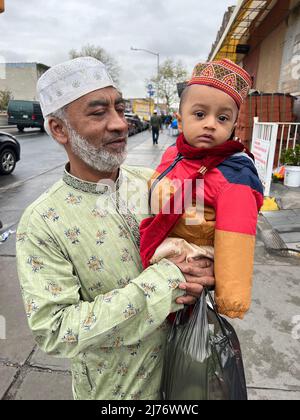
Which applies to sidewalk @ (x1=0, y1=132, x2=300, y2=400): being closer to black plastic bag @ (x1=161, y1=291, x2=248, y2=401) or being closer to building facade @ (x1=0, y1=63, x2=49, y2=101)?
black plastic bag @ (x1=161, y1=291, x2=248, y2=401)

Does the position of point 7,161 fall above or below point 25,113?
below

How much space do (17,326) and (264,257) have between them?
304 cm

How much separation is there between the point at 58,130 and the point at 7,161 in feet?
28.8

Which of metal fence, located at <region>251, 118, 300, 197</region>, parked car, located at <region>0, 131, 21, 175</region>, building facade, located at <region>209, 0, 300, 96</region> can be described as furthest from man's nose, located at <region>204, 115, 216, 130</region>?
parked car, located at <region>0, 131, 21, 175</region>

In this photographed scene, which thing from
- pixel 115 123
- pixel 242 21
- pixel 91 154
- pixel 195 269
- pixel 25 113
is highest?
pixel 242 21

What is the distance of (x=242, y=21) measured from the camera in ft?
34.3

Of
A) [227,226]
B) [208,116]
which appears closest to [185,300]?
[227,226]

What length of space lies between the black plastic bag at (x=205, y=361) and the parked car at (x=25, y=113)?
2212 centimetres

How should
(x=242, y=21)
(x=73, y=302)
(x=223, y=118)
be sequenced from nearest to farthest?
(x=73, y=302) < (x=223, y=118) < (x=242, y=21)

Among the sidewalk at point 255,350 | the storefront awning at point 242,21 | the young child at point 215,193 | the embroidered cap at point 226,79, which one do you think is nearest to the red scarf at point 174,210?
the young child at point 215,193

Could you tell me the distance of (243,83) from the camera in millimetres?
1310

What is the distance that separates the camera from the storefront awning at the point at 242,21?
8812 mm

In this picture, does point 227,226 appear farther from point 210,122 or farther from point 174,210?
point 210,122

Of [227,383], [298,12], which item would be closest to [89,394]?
[227,383]
